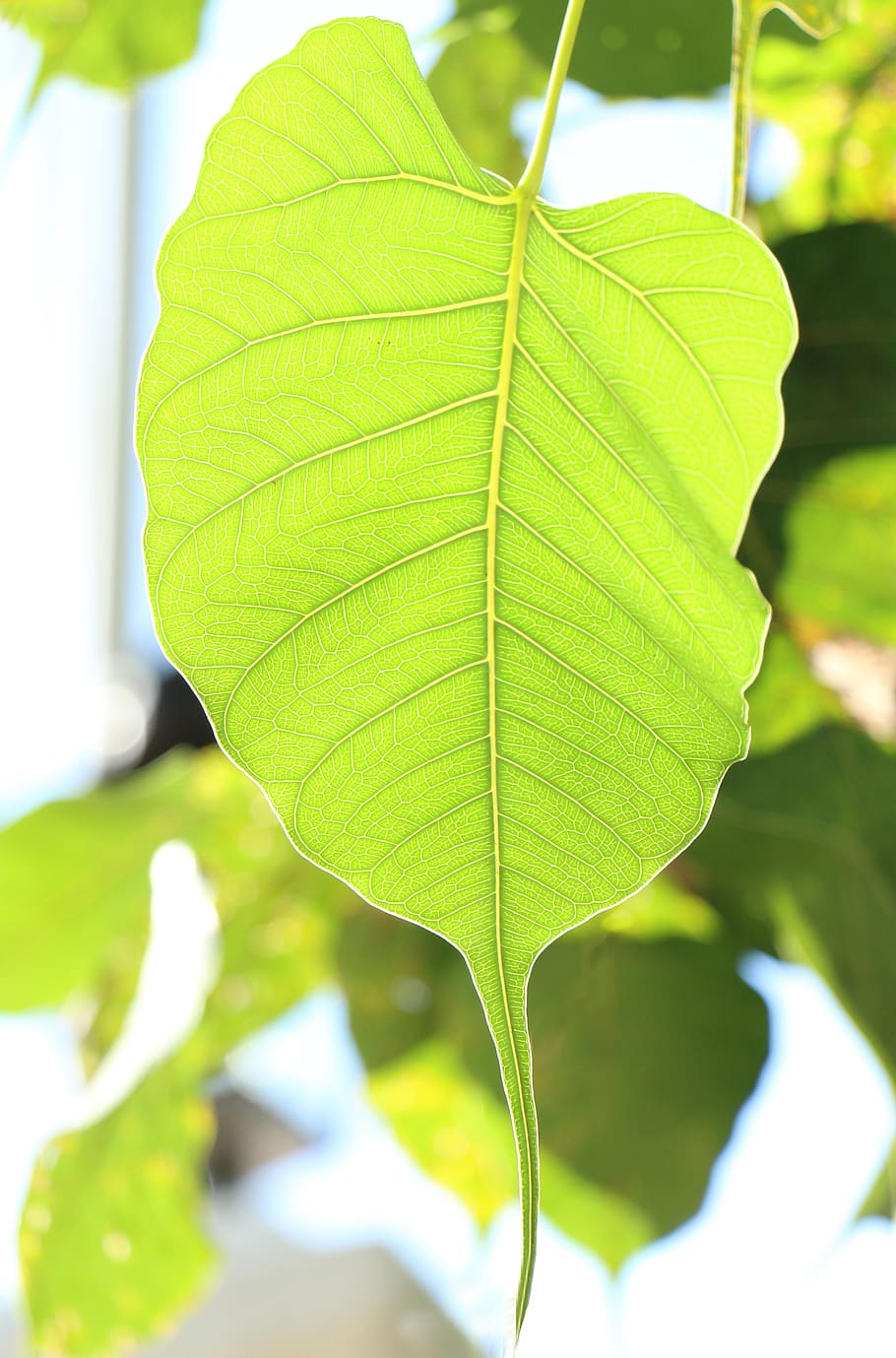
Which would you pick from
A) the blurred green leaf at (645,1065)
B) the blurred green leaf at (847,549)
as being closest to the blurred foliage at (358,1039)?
the blurred green leaf at (645,1065)

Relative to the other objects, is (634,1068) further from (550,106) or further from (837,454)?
(550,106)

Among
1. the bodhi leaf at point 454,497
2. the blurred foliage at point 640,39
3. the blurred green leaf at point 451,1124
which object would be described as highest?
the blurred foliage at point 640,39

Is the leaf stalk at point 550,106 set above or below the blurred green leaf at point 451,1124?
above

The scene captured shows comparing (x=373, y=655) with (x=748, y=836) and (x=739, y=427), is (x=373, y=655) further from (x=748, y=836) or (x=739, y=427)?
(x=748, y=836)

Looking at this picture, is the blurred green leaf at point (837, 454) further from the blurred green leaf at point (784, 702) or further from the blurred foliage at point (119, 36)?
the blurred foliage at point (119, 36)

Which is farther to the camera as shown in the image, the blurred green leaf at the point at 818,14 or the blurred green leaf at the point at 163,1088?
the blurred green leaf at the point at 163,1088

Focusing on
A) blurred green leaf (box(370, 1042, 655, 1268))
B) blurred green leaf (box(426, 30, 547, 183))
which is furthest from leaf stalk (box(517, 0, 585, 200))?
blurred green leaf (box(370, 1042, 655, 1268))

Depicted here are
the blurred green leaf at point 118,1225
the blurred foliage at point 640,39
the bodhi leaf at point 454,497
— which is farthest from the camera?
the blurred green leaf at point 118,1225

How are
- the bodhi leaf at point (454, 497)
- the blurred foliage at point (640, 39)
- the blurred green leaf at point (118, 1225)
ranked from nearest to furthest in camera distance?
the bodhi leaf at point (454, 497)
the blurred foliage at point (640, 39)
the blurred green leaf at point (118, 1225)
